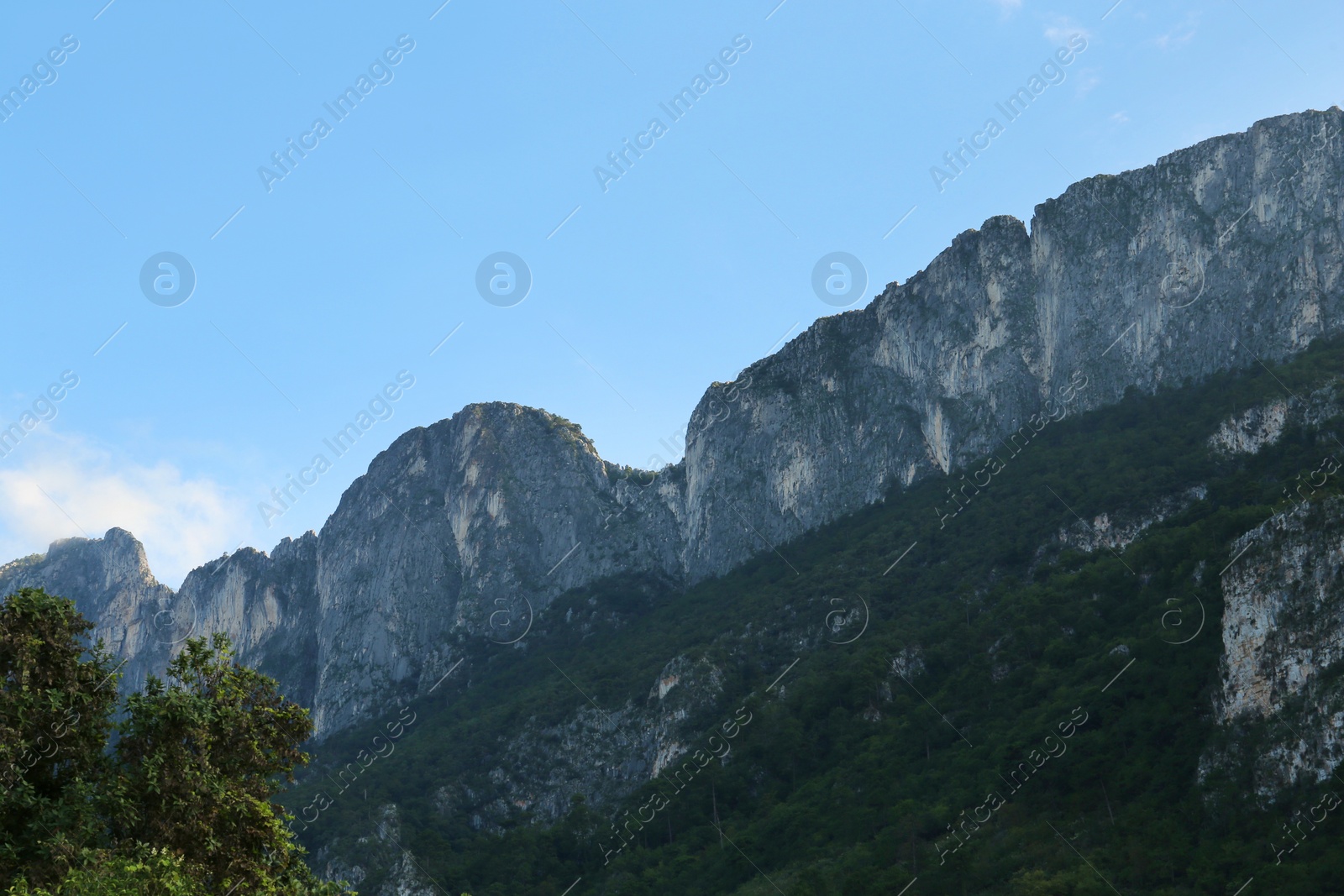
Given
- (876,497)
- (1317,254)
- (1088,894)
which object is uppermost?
(876,497)

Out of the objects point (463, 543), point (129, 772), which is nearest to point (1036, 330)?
point (463, 543)

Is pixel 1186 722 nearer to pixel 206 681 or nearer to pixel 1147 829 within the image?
pixel 1147 829

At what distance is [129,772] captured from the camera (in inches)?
1002

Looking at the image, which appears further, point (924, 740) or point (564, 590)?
point (564, 590)

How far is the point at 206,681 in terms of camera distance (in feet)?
89.3

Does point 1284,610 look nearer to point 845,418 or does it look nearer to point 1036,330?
point 1036,330

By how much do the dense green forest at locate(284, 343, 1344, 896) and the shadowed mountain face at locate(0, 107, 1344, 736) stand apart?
23.3 ft

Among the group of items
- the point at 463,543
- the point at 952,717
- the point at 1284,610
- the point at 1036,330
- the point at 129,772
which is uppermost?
the point at 463,543

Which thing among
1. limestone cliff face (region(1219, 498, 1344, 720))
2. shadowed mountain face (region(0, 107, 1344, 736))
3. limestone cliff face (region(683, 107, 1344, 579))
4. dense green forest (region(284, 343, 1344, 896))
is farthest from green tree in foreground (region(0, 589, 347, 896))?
limestone cliff face (region(683, 107, 1344, 579))

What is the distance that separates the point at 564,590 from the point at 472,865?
7466 centimetres

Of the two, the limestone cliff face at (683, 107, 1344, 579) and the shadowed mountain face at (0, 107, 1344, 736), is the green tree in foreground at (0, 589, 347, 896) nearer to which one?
A: the shadowed mountain face at (0, 107, 1344, 736)

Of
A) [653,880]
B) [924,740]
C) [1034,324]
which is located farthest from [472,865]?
[1034,324]

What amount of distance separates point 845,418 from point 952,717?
6828 cm

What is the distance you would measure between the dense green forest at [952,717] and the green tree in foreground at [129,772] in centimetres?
4226
